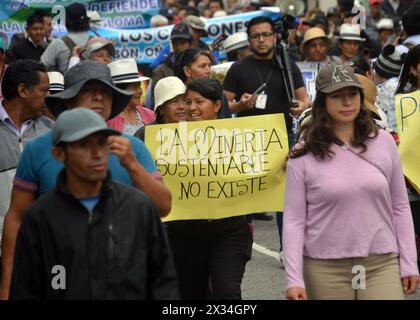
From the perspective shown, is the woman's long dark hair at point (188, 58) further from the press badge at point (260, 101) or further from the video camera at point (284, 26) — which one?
the video camera at point (284, 26)

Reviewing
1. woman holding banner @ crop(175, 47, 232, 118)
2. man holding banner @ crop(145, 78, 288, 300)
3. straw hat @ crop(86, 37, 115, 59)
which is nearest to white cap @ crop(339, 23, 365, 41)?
straw hat @ crop(86, 37, 115, 59)

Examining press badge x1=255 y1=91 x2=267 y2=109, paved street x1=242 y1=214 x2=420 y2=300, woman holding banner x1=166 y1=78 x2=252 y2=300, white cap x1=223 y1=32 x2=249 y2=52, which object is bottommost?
paved street x1=242 y1=214 x2=420 y2=300

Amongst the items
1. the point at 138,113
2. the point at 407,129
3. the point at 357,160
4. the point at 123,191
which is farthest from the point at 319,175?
the point at 138,113

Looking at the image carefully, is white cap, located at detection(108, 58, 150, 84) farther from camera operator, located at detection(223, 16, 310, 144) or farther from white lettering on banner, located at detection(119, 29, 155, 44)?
white lettering on banner, located at detection(119, 29, 155, 44)

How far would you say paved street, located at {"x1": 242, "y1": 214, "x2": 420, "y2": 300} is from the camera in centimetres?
890

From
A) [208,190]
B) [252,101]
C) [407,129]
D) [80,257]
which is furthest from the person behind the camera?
[252,101]

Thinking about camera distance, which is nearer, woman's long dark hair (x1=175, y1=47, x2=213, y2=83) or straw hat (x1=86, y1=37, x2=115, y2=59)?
woman's long dark hair (x1=175, y1=47, x2=213, y2=83)

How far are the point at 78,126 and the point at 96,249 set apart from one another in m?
0.50

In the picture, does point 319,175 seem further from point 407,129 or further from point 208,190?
point 407,129

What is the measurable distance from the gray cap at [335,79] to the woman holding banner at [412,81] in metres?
2.34

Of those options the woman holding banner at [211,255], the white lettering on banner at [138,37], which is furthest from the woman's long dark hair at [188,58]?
the white lettering on banner at [138,37]

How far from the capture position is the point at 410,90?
822 centimetres

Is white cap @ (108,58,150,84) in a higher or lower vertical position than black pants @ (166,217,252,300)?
higher
